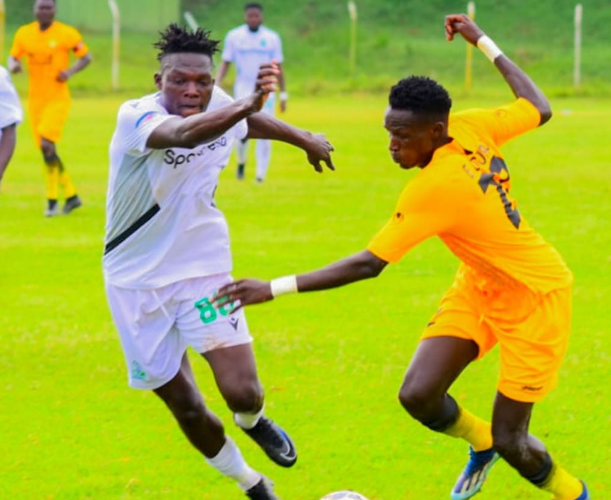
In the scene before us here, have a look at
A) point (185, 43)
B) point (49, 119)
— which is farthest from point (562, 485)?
point (49, 119)

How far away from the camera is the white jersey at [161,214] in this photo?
21.1ft

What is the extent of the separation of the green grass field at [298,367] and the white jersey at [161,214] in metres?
1.29

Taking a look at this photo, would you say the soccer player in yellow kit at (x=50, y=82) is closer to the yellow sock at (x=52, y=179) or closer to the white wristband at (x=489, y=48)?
the yellow sock at (x=52, y=179)

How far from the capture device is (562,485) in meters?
6.56

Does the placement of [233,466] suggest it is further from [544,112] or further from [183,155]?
[544,112]

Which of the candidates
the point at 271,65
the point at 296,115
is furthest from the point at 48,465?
the point at 296,115

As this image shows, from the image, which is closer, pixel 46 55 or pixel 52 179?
pixel 52 179

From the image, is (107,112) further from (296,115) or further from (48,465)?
(48,465)

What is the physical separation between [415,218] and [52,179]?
37.7 feet

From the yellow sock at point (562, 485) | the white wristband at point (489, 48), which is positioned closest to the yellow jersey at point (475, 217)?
the white wristband at point (489, 48)

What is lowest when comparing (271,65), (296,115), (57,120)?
(296,115)

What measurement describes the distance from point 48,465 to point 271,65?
9.49 feet

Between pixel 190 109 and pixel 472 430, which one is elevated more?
pixel 190 109

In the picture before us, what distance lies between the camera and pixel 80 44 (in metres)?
17.9
